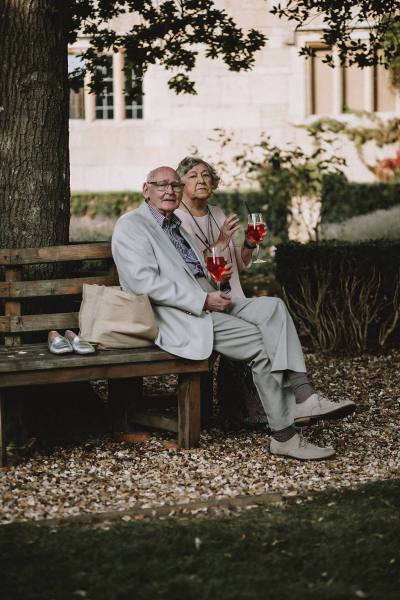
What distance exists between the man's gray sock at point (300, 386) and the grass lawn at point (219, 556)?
0.89m

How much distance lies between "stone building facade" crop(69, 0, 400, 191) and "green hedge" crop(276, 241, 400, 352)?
10254 mm

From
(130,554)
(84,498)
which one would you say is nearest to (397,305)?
(84,498)

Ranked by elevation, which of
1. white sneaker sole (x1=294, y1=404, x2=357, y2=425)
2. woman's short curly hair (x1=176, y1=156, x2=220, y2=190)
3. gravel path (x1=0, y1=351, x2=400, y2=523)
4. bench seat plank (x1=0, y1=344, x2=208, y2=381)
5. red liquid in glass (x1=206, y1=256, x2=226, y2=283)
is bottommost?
gravel path (x1=0, y1=351, x2=400, y2=523)

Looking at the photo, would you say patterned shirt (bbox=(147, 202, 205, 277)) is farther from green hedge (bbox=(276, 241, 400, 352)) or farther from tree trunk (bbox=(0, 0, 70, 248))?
green hedge (bbox=(276, 241, 400, 352))

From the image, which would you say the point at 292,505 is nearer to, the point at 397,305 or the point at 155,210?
the point at 155,210

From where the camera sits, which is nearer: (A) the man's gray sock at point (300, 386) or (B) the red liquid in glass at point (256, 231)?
(A) the man's gray sock at point (300, 386)

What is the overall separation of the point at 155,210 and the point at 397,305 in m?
3.30

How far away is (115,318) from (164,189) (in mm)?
841

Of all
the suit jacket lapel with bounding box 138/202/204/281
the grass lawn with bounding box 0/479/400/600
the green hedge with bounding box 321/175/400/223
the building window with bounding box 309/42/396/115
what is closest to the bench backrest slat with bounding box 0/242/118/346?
the suit jacket lapel with bounding box 138/202/204/281

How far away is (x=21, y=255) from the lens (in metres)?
5.48

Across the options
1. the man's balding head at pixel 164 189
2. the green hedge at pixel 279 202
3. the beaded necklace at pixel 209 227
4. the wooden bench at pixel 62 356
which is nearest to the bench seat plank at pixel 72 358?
the wooden bench at pixel 62 356

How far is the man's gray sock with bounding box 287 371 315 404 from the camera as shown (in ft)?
17.0

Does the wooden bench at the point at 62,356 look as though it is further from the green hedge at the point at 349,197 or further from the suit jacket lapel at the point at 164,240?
the green hedge at the point at 349,197

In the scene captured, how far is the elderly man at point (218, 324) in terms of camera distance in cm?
519
